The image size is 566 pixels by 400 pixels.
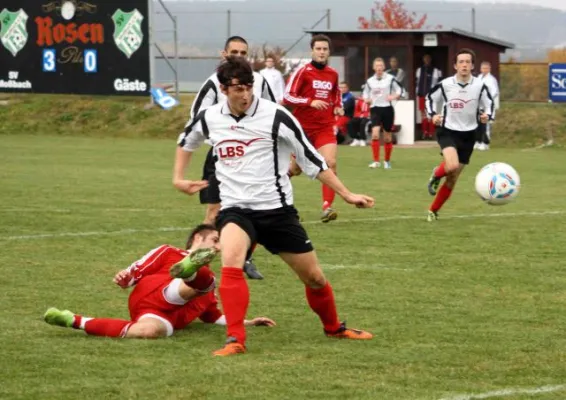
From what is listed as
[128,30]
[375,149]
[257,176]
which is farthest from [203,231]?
[128,30]

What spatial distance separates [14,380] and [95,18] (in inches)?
1062

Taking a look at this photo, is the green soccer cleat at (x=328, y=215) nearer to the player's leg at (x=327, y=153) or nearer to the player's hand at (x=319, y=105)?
the player's leg at (x=327, y=153)

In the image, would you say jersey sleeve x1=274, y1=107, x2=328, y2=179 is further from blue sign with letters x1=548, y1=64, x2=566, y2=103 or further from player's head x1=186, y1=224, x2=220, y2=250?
blue sign with letters x1=548, y1=64, x2=566, y2=103

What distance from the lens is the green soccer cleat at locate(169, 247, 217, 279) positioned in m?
6.71

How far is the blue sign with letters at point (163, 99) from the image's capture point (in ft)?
108

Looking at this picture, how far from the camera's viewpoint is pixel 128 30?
1264 inches

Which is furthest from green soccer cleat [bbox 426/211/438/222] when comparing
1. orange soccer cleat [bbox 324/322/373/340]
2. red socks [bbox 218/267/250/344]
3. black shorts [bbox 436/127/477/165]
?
red socks [bbox 218/267/250/344]

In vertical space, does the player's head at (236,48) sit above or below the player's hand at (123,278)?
above

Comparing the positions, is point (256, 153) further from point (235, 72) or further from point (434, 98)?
point (434, 98)

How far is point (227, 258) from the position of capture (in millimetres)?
6812

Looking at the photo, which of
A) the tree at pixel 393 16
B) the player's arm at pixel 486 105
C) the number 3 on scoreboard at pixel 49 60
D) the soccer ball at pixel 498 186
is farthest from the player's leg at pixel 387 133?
the tree at pixel 393 16

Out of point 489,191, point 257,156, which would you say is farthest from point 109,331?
point 489,191

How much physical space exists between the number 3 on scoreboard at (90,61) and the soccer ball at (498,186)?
2139 cm

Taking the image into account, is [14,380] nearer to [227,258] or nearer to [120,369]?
[120,369]
